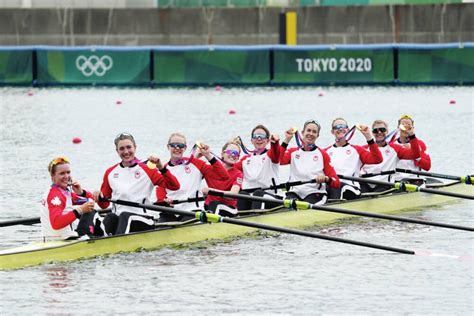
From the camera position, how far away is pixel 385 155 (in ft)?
73.5

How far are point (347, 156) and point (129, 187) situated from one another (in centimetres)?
512

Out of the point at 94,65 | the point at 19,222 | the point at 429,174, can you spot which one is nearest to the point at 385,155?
the point at 429,174

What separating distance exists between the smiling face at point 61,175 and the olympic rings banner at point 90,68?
3091 cm

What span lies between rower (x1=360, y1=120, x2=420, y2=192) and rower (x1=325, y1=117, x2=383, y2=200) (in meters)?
0.55

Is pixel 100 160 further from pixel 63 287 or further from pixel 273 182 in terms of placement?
pixel 63 287

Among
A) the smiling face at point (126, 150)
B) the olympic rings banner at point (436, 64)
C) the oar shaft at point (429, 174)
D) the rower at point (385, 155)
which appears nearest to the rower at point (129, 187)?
the smiling face at point (126, 150)

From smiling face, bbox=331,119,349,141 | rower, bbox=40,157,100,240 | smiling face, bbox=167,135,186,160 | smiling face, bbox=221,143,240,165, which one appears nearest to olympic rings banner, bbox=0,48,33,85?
smiling face, bbox=331,119,349,141

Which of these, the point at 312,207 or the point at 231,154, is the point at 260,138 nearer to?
the point at 231,154

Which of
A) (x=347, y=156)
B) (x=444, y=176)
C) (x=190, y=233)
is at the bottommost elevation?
(x=190, y=233)

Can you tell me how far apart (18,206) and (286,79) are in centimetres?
2507

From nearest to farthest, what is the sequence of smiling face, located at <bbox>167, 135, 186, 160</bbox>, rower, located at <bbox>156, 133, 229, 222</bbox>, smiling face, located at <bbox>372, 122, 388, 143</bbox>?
smiling face, located at <bbox>167, 135, 186, 160</bbox> → rower, located at <bbox>156, 133, 229, 222</bbox> → smiling face, located at <bbox>372, 122, 388, 143</bbox>

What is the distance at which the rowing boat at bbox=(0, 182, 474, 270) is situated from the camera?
16.2 m

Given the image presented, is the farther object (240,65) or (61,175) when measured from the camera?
(240,65)

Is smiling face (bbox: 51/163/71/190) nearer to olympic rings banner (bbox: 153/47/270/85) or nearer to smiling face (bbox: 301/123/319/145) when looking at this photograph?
smiling face (bbox: 301/123/319/145)
